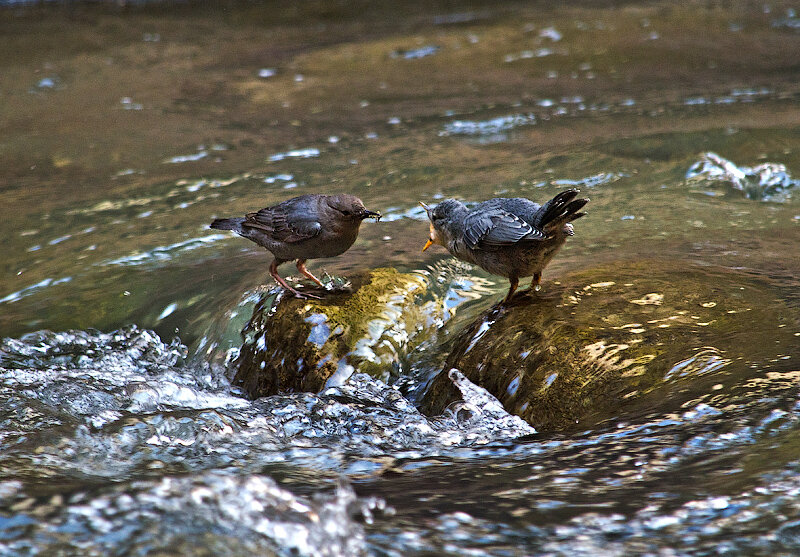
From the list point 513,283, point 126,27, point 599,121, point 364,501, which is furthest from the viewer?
point 126,27

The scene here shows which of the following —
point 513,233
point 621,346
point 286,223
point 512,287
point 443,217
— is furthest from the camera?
point 443,217

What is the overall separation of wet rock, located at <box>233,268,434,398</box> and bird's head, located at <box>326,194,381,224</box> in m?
0.49

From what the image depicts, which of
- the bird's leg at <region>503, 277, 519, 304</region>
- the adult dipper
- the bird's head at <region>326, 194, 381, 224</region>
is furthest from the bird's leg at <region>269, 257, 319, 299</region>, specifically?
the bird's leg at <region>503, 277, 519, 304</region>

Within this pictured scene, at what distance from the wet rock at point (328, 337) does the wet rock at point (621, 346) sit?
1.30 ft

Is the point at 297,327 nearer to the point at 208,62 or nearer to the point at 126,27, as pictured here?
the point at 208,62

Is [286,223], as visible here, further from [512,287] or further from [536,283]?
[536,283]

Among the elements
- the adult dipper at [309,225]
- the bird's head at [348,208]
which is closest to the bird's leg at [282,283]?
the adult dipper at [309,225]

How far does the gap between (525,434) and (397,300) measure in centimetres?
144

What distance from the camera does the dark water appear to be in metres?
2.65

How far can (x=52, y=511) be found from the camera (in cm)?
259

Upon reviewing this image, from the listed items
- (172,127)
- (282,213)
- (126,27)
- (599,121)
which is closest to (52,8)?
(126,27)

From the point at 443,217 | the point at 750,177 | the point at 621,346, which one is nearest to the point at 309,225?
the point at 443,217

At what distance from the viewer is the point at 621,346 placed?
386 cm

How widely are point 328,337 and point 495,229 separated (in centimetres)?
110
